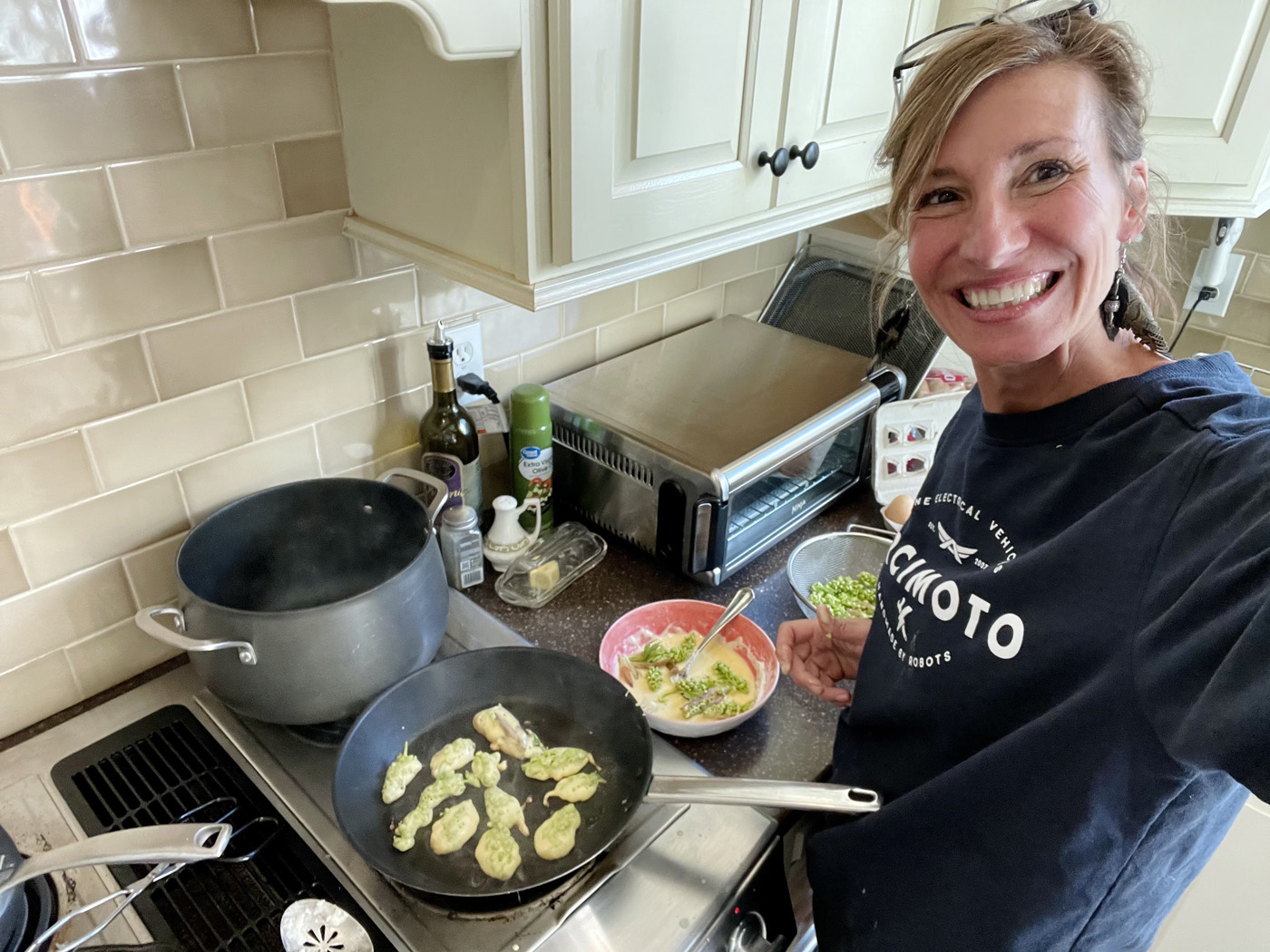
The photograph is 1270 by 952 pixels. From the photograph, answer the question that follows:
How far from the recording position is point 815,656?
0.97 metres

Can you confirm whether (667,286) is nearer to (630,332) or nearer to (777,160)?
(630,332)

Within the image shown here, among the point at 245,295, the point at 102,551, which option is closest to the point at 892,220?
the point at 245,295

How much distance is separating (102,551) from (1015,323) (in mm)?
947

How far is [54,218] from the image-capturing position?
77 cm

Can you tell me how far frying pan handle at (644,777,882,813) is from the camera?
0.72 meters

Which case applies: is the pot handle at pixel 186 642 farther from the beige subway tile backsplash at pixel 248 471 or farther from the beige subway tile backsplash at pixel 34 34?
the beige subway tile backsplash at pixel 34 34

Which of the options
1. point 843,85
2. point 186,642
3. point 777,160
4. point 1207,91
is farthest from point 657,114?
point 1207,91

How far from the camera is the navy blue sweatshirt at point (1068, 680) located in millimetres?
510

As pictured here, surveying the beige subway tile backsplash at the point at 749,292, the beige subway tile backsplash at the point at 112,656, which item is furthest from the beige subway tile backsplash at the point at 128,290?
the beige subway tile backsplash at the point at 749,292

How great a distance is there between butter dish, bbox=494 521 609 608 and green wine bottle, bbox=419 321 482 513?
Result: 0.12m

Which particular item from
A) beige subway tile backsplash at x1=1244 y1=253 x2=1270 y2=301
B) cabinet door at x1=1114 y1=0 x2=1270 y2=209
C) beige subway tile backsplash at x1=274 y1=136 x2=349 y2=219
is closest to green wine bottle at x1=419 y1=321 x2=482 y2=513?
beige subway tile backsplash at x1=274 y1=136 x2=349 y2=219

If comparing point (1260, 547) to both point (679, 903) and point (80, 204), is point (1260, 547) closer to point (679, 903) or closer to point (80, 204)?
point (679, 903)

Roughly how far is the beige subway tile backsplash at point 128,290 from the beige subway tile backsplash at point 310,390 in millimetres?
114

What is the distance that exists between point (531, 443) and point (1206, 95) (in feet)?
3.55
